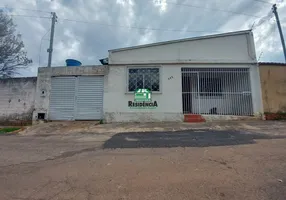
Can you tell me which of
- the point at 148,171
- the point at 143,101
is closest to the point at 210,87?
the point at 143,101

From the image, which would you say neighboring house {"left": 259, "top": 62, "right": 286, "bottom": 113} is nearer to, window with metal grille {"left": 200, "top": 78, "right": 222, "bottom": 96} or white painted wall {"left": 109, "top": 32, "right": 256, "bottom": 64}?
white painted wall {"left": 109, "top": 32, "right": 256, "bottom": 64}

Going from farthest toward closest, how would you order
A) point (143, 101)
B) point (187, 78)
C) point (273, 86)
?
point (187, 78), point (143, 101), point (273, 86)

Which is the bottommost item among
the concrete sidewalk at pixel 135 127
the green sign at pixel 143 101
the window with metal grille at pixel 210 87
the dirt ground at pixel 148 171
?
the dirt ground at pixel 148 171

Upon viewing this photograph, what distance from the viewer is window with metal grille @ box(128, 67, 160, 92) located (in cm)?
923

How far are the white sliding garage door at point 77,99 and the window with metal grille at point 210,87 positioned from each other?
6.13 m

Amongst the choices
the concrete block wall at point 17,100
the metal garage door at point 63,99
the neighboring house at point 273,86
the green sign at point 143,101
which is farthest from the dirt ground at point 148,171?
the concrete block wall at point 17,100

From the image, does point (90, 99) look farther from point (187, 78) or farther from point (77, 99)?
point (187, 78)

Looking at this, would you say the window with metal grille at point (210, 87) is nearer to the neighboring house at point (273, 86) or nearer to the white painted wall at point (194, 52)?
the white painted wall at point (194, 52)

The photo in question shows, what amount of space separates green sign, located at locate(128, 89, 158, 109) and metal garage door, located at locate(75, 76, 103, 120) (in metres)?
1.93

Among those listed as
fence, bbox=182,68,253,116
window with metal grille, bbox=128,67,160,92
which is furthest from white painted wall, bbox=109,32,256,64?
fence, bbox=182,68,253,116

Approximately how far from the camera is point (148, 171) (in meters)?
2.98

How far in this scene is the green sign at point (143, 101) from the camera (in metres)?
9.02

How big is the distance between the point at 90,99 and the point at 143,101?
317 cm

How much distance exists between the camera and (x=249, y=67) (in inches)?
361
